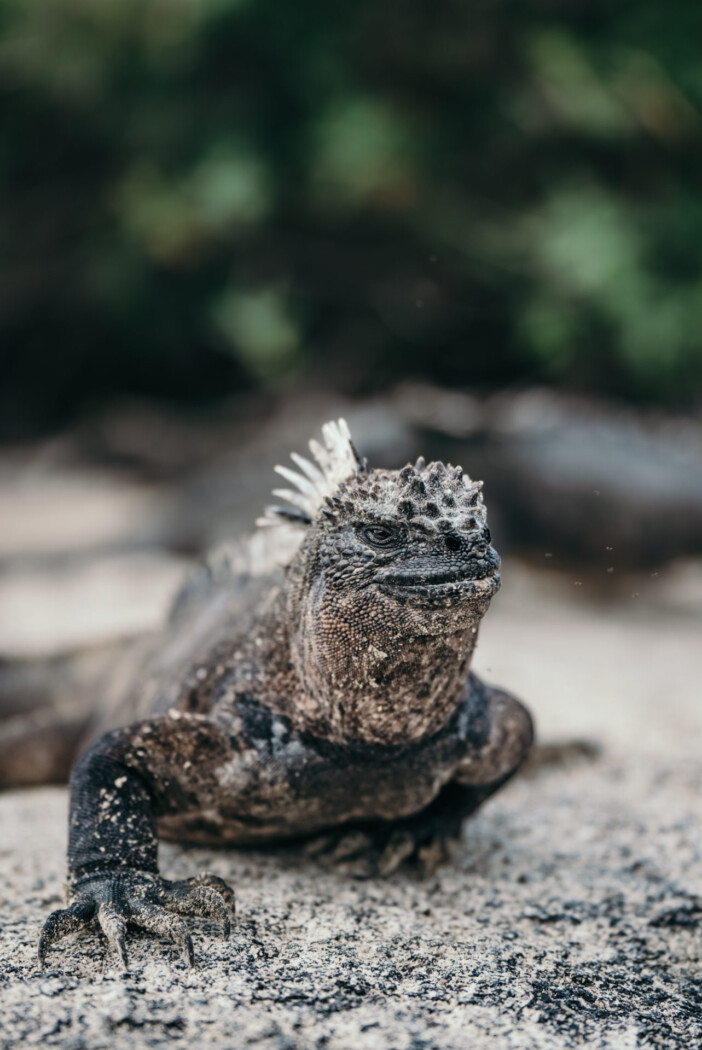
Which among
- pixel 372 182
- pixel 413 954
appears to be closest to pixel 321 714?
pixel 413 954

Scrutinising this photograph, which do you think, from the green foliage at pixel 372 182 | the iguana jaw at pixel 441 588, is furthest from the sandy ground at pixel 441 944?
the green foliage at pixel 372 182

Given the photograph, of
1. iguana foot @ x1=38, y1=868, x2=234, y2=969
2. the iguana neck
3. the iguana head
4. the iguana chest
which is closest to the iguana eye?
the iguana head

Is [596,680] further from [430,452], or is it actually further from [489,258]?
[489,258]

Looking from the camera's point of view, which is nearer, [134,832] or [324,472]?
[134,832]

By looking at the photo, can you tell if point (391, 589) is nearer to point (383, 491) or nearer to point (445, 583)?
point (445, 583)

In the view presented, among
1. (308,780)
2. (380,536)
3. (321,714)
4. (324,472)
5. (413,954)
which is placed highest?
(324,472)

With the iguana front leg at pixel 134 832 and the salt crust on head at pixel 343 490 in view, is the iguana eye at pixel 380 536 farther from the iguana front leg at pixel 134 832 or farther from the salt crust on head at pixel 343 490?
the iguana front leg at pixel 134 832
